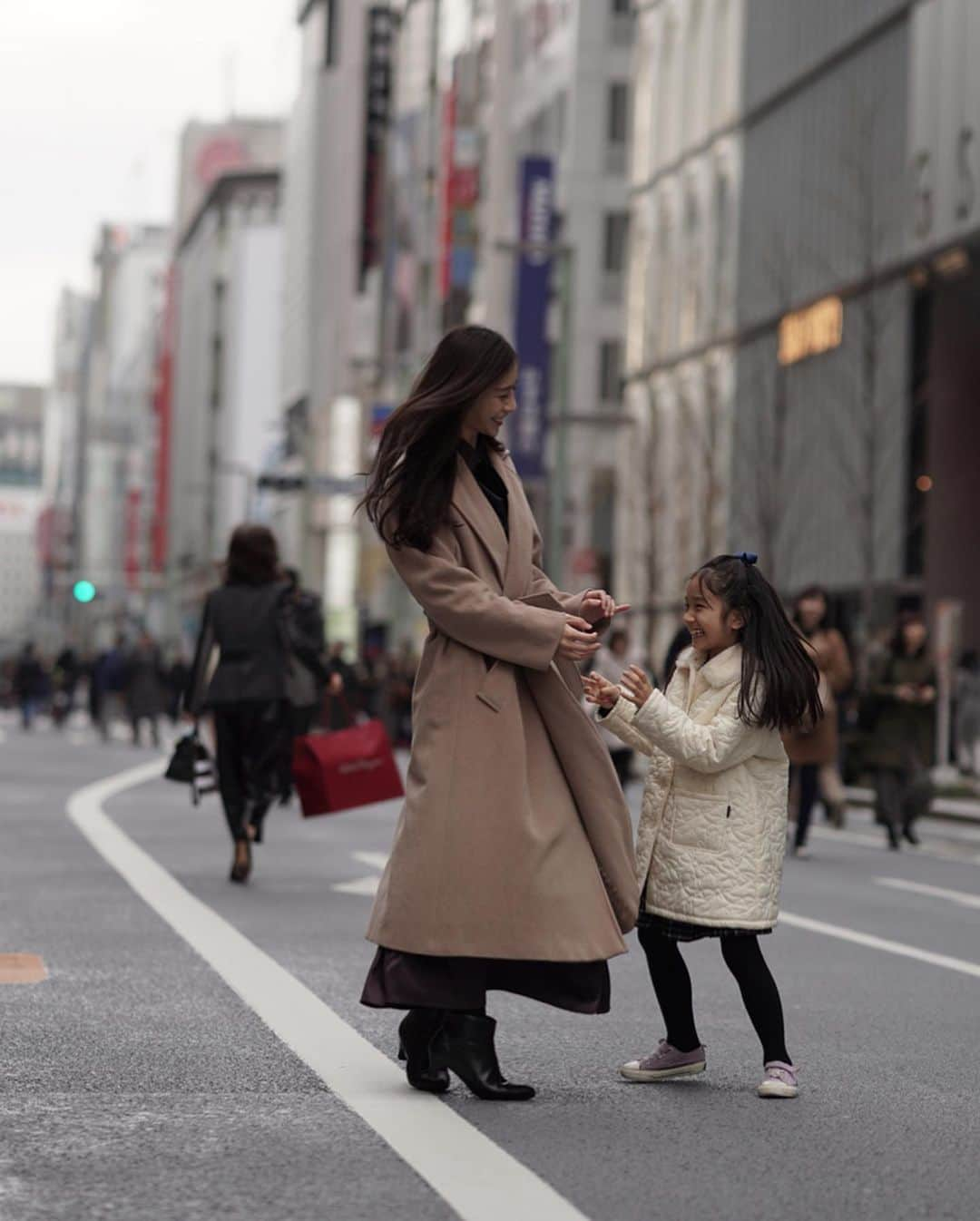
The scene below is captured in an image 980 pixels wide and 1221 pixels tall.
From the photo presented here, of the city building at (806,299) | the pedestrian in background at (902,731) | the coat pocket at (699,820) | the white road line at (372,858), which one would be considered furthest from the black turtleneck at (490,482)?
the city building at (806,299)

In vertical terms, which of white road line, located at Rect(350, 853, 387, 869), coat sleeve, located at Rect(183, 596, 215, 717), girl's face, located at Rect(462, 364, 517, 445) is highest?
girl's face, located at Rect(462, 364, 517, 445)

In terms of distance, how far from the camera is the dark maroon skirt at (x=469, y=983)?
Result: 6391mm

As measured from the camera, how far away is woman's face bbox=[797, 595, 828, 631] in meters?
17.6

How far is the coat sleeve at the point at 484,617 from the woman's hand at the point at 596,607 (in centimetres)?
9

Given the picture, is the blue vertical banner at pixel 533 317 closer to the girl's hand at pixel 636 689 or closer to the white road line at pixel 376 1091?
the white road line at pixel 376 1091

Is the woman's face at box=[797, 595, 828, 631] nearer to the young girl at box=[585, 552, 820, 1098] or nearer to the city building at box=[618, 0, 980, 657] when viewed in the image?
the young girl at box=[585, 552, 820, 1098]

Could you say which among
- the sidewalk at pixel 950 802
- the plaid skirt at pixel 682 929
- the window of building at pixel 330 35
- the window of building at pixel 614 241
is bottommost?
the sidewalk at pixel 950 802

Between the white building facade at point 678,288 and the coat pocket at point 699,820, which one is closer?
the coat pocket at point 699,820

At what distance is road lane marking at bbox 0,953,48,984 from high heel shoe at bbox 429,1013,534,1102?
9.22 feet

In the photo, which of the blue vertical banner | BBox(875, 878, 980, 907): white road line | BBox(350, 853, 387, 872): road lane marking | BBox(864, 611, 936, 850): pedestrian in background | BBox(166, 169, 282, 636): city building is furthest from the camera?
BBox(166, 169, 282, 636): city building

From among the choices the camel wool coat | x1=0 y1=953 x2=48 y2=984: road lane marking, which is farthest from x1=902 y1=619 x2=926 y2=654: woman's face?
the camel wool coat

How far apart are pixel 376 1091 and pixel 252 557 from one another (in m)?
7.29

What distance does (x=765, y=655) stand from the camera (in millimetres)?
6867

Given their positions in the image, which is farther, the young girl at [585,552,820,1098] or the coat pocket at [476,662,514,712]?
the young girl at [585,552,820,1098]
